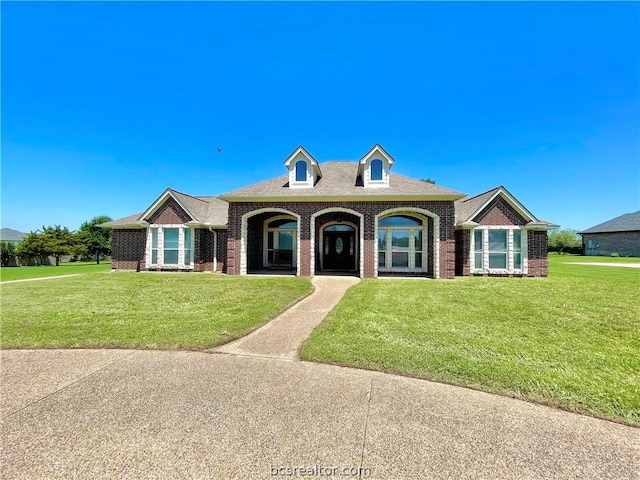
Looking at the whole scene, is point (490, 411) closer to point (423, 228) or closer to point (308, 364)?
point (308, 364)

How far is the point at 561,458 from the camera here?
8.00 feet

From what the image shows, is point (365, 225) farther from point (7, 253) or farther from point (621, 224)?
point (621, 224)

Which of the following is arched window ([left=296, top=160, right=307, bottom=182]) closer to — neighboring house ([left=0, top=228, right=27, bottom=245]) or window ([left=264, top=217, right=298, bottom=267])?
window ([left=264, top=217, right=298, bottom=267])

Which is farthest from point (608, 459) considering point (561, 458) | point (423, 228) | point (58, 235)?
point (58, 235)

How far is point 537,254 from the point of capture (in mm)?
14359

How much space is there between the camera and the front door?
650 inches

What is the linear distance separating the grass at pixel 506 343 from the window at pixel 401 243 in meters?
5.79

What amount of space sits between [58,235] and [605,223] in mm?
77441

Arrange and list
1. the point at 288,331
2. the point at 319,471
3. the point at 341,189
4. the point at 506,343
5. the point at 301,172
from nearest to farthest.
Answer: the point at 319,471, the point at 506,343, the point at 288,331, the point at 341,189, the point at 301,172

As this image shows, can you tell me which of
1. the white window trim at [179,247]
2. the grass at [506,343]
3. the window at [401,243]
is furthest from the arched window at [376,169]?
the white window trim at [179,247]

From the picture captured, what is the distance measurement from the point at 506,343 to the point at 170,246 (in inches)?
651

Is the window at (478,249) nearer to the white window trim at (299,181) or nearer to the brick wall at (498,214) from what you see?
the brick wall at (498,214)

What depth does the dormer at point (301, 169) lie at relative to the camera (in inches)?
566

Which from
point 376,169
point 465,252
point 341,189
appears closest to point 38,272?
point 341,189
